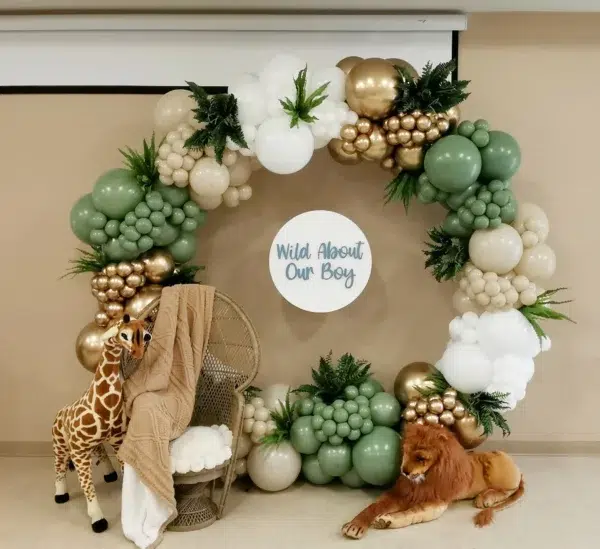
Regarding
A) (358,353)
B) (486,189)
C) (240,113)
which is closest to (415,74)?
(486,189)

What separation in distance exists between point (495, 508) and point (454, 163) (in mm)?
1023

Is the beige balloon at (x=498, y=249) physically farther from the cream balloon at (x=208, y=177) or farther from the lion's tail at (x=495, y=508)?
the cream balloon at (x=208, y=177)

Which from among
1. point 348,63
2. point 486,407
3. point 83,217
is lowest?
point 486,407

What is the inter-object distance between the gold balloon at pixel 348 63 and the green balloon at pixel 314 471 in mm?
1204

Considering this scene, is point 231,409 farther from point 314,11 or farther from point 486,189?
point 314,11

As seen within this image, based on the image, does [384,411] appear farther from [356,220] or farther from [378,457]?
[356,220]

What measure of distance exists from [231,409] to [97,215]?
28.0 inches

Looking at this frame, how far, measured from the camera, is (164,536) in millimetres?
1983

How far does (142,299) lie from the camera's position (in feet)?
7.21

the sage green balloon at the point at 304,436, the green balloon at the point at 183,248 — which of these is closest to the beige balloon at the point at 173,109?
the green balloon at the point at 183,248

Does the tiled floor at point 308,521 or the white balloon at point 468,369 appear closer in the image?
the tiled floor at point 308,521

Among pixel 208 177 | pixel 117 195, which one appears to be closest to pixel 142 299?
pixel 117 195

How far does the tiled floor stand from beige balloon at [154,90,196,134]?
Answer: 1.18m

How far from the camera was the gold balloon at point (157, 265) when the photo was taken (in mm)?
2191
